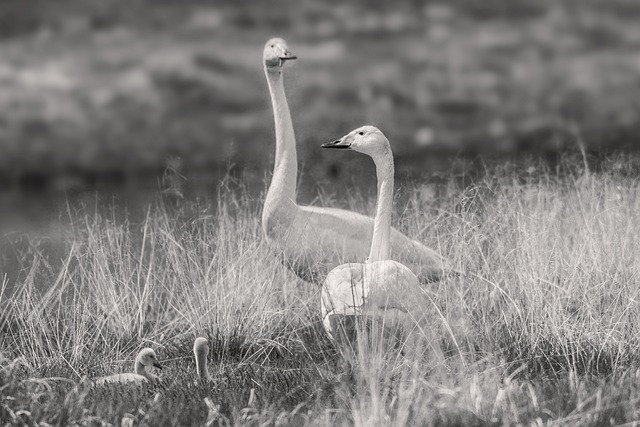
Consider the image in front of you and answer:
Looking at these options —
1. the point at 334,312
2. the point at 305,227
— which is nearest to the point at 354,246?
the point at 305,227

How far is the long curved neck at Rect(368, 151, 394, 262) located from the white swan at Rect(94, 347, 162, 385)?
155 cm

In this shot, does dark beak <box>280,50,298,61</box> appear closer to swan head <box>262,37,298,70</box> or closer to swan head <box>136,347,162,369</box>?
swan head <box>262,37,298,70</box>

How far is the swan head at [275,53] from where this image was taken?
8.66 metres

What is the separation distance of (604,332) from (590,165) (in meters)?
3.84

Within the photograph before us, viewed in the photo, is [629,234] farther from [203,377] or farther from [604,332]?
[203,377]

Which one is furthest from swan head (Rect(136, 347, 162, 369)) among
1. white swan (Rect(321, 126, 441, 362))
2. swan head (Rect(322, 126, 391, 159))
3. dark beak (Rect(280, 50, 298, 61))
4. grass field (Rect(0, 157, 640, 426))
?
dark beak (Rect(280, 50, 298, 61))

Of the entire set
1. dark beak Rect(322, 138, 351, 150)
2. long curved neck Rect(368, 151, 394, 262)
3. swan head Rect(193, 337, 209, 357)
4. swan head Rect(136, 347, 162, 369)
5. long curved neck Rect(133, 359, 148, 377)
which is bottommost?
long curved neck Rect(133, 359, 148, 377)

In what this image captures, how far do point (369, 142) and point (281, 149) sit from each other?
1703 mm

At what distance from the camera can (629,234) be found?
8.20 m

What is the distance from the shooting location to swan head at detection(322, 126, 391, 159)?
7027 mm

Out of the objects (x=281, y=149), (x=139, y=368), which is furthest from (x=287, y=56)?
(x=139, y=368)

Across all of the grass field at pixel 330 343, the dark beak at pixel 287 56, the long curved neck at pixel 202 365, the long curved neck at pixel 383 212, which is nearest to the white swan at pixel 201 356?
the long curved neck at pixel 202 365

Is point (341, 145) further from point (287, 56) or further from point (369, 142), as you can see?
point (287, 56)

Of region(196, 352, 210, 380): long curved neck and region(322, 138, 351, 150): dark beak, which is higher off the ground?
region(322, 138, 351, 150): dark beak
